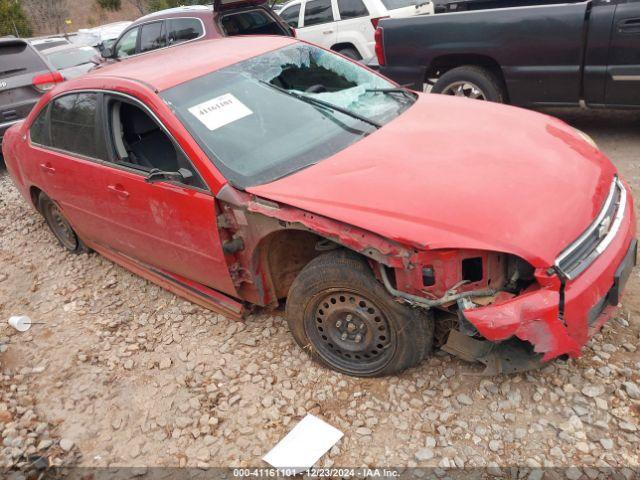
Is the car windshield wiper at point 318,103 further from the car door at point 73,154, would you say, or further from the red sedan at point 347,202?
the car door at point 73,154

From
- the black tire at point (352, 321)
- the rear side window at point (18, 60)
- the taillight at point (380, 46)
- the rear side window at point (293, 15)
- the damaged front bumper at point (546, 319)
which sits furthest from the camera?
the rear side window at point (293, 15)

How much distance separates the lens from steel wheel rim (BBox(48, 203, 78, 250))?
478 centimetres

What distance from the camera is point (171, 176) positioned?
3023 mm

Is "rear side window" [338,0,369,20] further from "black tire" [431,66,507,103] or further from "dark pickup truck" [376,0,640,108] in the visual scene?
"black tire" [431,66,507,103]

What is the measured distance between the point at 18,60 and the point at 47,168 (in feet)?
14.3

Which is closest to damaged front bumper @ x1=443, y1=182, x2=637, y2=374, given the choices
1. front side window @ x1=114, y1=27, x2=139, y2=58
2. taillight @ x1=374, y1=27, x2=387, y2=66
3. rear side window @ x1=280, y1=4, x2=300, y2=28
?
→ taillight @ x1=374, y1=27, x2=387, y2=66

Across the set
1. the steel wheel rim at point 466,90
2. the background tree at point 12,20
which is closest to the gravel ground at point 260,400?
the steel wheel rim at point 466,90

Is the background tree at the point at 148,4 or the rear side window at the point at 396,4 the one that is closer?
the rear side window at the point at 396,4

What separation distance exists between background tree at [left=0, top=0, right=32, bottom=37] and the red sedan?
2353cm

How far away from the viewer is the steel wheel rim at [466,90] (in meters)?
5.74

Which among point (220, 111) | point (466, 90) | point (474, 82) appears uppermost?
point (220, 111)

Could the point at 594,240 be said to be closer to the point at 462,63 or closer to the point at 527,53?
the point at 527,53

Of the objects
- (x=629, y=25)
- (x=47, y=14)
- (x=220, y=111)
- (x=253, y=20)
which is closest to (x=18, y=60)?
(x=253, y=20)

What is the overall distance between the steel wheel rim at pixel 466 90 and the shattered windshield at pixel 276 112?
2.24 meters
